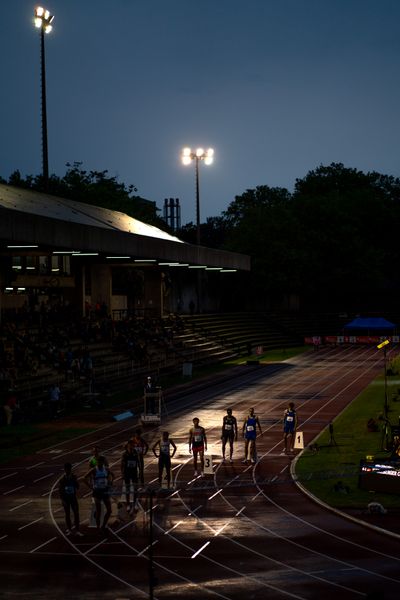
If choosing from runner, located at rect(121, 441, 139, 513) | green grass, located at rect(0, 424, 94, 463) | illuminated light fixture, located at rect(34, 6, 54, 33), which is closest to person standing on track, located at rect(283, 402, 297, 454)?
runner, located at rect(121, 441, 139, 513)

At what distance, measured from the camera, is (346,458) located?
27938mm

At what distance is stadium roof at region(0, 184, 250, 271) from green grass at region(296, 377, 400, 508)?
1513cm

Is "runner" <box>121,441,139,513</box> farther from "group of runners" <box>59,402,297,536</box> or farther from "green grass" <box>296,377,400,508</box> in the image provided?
"green grass" <box>296,377,400,508</box>

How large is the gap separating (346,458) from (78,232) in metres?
21.6

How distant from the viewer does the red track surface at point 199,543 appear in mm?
15711

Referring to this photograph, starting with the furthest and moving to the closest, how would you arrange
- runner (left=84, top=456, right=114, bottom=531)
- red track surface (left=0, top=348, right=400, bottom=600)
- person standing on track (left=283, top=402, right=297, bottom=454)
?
person standing on track (left=283, top=402, right=297, bottom=454) < runner (left=84, top=456, right=114, bottom=531) < red track surface (left=0, top=348, right=400, bottom=600)

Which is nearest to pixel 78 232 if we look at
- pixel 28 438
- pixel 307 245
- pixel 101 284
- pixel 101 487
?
pixel 28 438

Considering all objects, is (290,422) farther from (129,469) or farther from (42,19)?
(42,19)

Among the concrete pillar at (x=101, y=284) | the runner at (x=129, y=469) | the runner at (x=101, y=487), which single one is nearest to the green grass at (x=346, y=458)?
the runner at (x=129, y=469)

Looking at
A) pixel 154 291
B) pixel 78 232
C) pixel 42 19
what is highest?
pixel 42 19

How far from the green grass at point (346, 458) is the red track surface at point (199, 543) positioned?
612 millimetres

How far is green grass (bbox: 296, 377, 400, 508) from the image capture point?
22.5m

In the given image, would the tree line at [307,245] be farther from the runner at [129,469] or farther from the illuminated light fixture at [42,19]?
the runner at [129,469]

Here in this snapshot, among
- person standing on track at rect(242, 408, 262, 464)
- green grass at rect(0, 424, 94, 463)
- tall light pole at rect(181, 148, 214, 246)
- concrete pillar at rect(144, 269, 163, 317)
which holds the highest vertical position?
tall light pole at rect(181, 148, 214, 246)
